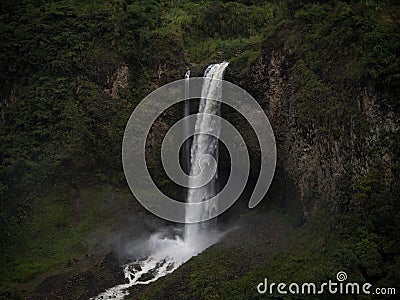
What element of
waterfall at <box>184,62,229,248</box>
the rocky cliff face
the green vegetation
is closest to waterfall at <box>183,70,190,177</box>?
waterfall at <box>184,62,229,248</box>

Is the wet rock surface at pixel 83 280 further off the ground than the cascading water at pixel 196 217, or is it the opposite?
the cascading water at pixel 196 217

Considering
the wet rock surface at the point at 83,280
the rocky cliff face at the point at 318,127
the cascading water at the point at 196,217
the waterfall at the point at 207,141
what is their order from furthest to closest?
the waterfall at the point at 207,141 < the cascading water at the point at 196,217 < the wet rock surface at the point at 83,280 < the rocky cliff face at the point at 318,127

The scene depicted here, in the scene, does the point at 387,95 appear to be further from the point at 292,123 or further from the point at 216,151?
the point at 216,151

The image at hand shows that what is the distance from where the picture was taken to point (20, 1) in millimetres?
25125

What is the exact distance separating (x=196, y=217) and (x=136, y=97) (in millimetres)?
6309

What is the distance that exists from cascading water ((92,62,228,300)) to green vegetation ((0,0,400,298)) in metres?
1.51

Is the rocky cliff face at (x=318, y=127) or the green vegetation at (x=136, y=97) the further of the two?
the rocky cliff face at (x=318, y=127)

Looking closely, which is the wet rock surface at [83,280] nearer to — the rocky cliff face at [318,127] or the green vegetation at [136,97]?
the green vegetation at [136,97]

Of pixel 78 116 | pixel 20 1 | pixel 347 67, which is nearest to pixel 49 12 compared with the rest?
pixel 20 1

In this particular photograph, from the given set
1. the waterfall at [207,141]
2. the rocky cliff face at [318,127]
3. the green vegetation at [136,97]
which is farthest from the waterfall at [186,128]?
the rocky cliff face at [318,127]

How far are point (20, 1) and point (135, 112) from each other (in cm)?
782

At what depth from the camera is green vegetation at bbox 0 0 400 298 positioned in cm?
1487

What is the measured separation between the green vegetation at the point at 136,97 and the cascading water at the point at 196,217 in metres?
1.51

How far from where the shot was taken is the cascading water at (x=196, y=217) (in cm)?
1967
